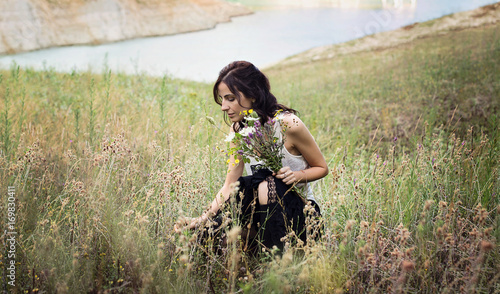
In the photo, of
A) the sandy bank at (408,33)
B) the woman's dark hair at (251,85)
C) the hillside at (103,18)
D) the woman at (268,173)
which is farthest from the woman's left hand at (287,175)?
the sandy bank at (408,33)

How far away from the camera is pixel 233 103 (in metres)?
2.42

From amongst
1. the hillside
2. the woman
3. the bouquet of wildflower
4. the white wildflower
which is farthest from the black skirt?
the hillside

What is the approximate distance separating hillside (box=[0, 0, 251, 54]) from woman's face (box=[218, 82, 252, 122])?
5.31 metres

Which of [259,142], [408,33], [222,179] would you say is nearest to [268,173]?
[259,142]

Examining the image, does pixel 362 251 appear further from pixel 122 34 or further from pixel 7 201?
pixel 122 34

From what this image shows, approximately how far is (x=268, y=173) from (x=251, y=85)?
24.4 inches

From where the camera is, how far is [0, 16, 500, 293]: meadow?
5.92 feet

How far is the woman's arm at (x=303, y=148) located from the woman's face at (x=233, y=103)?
0.31 metres

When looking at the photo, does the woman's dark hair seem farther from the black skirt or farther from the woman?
the black skirt

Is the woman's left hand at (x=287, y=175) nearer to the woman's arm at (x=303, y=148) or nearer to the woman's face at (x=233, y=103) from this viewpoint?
the woman's arm at (x=303, y=148)

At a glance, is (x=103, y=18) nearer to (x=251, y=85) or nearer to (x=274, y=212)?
(x=251, y=85)

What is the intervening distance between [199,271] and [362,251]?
98 cm

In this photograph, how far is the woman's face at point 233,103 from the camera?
2.42 m

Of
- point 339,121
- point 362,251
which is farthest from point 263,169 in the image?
point 339,121
